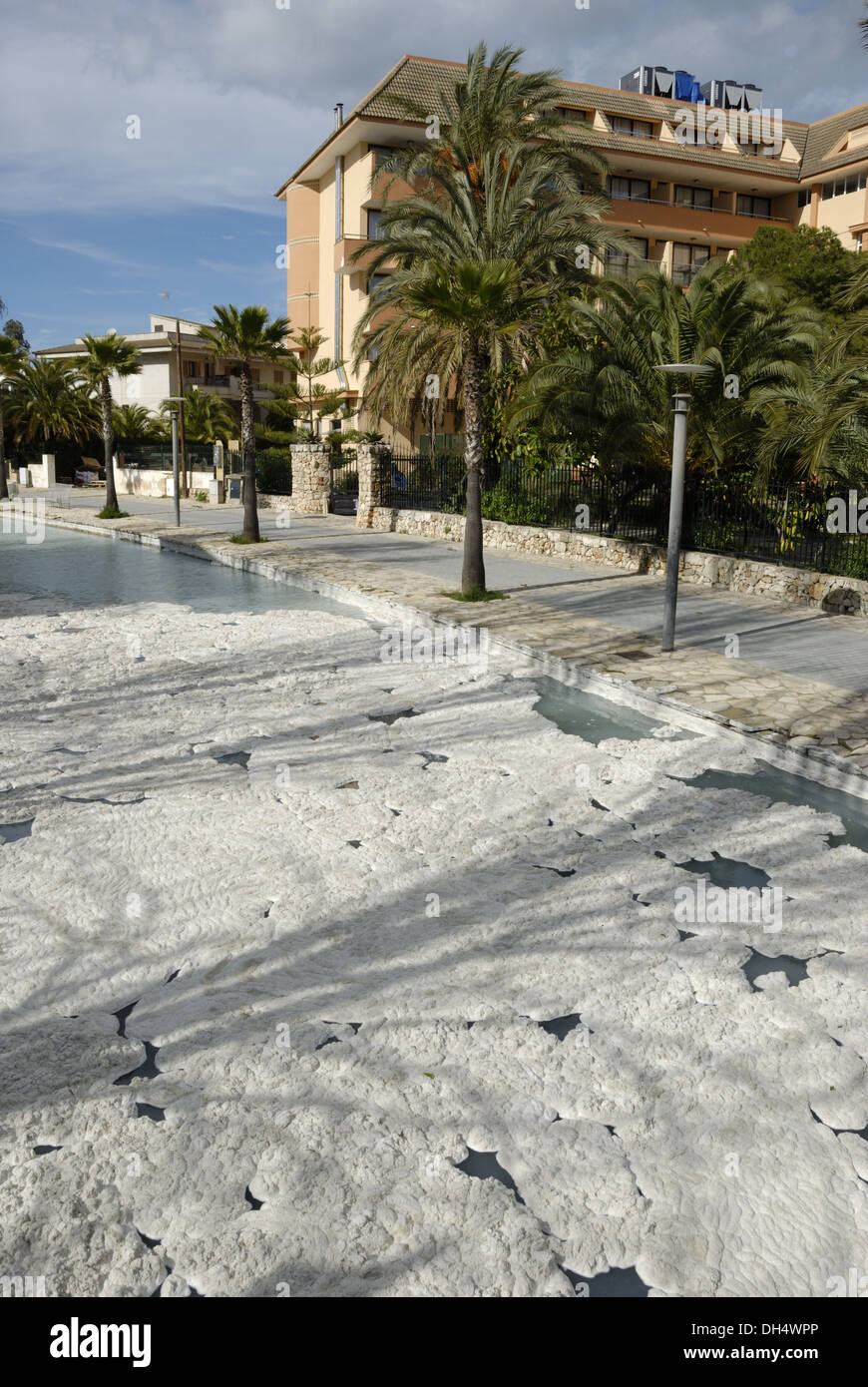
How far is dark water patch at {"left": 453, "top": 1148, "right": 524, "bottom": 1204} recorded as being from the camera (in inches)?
133

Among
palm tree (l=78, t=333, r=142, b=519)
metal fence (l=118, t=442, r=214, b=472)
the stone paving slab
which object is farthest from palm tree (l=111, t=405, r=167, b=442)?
the stone paving slab

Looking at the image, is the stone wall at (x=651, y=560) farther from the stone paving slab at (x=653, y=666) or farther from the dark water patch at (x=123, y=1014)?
the dark water patch at (x=123, y=1014)

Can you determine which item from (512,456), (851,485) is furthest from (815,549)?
(512,456)

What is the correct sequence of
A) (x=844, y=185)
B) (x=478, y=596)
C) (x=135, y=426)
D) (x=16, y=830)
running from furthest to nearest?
(x=135, y=426), (x=844, y=185), (x=478, y=596), (x=16, y=830)

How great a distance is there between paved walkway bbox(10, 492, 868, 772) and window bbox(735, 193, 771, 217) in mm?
37456

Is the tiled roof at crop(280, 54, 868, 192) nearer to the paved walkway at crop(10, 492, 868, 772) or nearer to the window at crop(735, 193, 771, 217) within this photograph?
the window at crop(735, 193, 771, 217)

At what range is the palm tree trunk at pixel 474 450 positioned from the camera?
14016mm

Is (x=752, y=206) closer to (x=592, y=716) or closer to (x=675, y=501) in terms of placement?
(x=675, y=501)

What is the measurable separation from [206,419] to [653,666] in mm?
45491

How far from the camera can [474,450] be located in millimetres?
14250

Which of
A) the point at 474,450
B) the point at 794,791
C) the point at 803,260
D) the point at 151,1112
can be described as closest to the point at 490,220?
the point at 474,450

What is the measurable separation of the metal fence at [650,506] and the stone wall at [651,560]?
0.35 m

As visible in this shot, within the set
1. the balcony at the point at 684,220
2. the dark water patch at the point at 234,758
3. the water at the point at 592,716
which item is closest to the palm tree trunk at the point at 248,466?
the water at the point at 592,716

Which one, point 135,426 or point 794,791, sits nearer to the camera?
point 794,791
